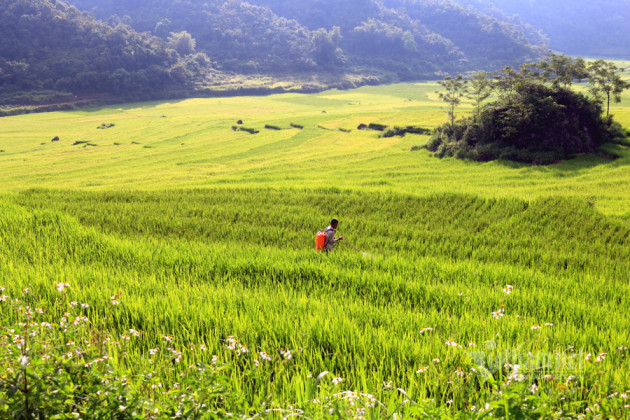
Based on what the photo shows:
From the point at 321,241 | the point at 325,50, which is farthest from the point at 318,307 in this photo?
the point at 325,50

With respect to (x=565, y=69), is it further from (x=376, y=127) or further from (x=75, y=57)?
(x=75, y=57)

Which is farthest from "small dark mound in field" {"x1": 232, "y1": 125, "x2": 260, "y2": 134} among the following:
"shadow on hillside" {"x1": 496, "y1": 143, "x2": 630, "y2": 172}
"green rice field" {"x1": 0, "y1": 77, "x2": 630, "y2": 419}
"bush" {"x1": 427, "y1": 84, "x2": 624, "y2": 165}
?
"green rice field" {"x1": 0, "y1": 77, "x2": 630, "y2": 419}

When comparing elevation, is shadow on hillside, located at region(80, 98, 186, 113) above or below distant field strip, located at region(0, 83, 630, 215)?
above

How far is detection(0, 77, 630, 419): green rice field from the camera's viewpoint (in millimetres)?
2576

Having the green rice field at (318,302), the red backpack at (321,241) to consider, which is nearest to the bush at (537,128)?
the green rice field at (318,302)

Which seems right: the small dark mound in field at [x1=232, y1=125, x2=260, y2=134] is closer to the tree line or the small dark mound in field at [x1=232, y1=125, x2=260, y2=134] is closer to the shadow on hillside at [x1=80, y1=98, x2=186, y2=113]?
the tree line

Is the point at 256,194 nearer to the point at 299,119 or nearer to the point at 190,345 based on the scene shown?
the point at 190,345

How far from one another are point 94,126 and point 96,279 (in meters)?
69.4

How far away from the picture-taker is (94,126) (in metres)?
65.8

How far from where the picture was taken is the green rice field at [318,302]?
2576mm

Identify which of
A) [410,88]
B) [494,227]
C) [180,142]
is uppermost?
[410,88]

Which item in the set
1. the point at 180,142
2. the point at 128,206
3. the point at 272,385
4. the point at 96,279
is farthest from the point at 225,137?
the point at 272,385

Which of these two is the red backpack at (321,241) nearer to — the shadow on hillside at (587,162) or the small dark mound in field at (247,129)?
the shadow on hillside at (587,162)

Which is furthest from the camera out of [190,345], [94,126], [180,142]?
[94,126]
